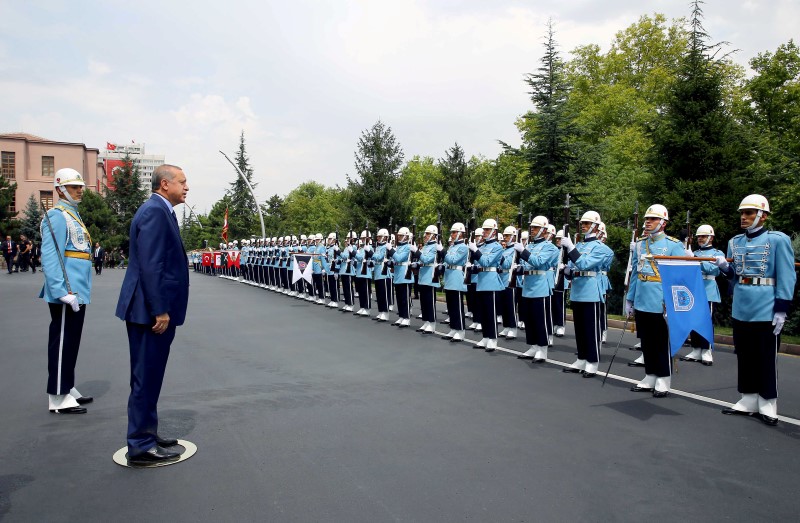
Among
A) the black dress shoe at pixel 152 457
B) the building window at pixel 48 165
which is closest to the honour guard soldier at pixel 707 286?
the black dress shoe at pixel 152 457

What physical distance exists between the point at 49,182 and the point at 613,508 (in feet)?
233

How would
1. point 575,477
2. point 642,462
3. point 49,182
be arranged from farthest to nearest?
point 49,182 → point 642,462 → point 575,477

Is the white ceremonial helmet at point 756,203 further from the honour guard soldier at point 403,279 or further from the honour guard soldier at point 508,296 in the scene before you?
the honour guard soldier at point 403,279

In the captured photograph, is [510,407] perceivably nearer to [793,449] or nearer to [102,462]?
[793,449]

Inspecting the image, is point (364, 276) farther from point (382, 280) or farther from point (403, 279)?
point (403, 279)

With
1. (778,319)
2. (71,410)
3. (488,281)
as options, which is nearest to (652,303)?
(778,319)

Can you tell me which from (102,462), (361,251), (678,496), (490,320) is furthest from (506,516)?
(361,251)

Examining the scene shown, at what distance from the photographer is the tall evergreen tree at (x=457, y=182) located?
3362cm

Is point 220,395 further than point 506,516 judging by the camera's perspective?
Yes

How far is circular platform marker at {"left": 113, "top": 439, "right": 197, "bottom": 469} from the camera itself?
14.5 feet

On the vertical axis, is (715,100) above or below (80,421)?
above

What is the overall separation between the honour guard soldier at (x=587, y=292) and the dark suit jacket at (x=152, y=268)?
17.9 feet

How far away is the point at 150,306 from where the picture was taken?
14.4 ft

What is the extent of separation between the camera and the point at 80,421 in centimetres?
556
